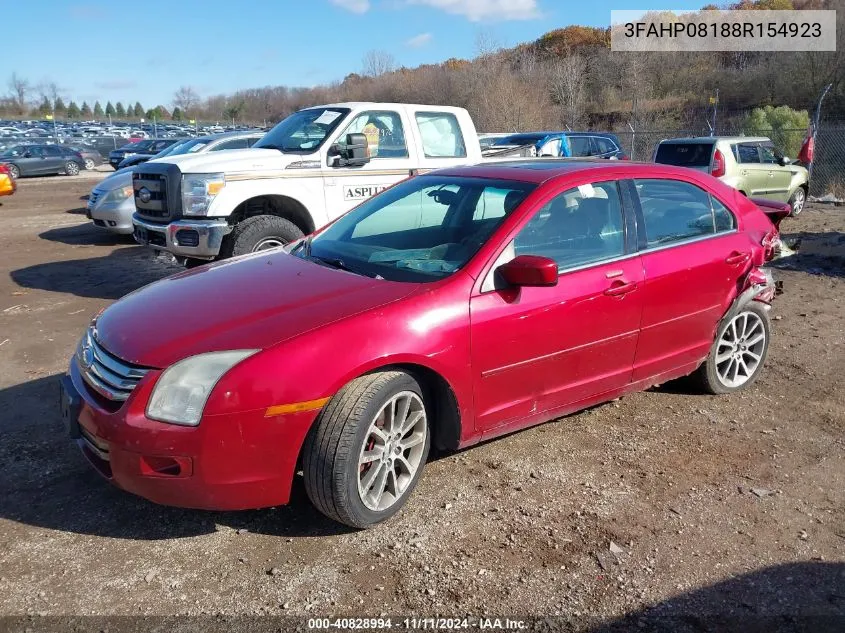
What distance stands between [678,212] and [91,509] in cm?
382

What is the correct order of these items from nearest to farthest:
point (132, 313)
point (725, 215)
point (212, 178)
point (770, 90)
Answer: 1. point (132, 313)
2. point (725, 215)
3. point (212, 178)
4. point (770, 90)

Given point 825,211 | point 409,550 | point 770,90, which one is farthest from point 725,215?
point 770,90

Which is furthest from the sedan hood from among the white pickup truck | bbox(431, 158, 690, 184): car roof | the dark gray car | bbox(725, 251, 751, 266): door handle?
the dark gray car

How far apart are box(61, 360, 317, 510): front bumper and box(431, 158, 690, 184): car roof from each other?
1966 millimetres

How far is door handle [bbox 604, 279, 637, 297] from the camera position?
388cm

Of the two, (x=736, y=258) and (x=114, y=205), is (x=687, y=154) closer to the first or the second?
(x=736, y=258)

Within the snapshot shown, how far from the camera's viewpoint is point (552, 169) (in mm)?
4164

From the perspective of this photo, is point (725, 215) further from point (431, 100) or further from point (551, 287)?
point (431, 100)

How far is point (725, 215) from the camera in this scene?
15.5ft

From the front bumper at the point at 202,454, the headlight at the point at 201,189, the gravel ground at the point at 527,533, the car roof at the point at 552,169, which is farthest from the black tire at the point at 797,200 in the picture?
the front bumper at the point at 202,454

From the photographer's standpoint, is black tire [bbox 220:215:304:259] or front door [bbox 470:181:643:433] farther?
black tire [bbox 220:215:304:259]

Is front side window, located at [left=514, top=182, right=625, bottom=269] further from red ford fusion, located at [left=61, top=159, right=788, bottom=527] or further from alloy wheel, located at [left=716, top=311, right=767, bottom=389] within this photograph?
alloy wheel, located at [left=716, top=311, right=767, bottom=389]

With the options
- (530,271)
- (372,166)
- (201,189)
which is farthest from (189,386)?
(372,166)

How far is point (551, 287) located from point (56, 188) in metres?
22.7
